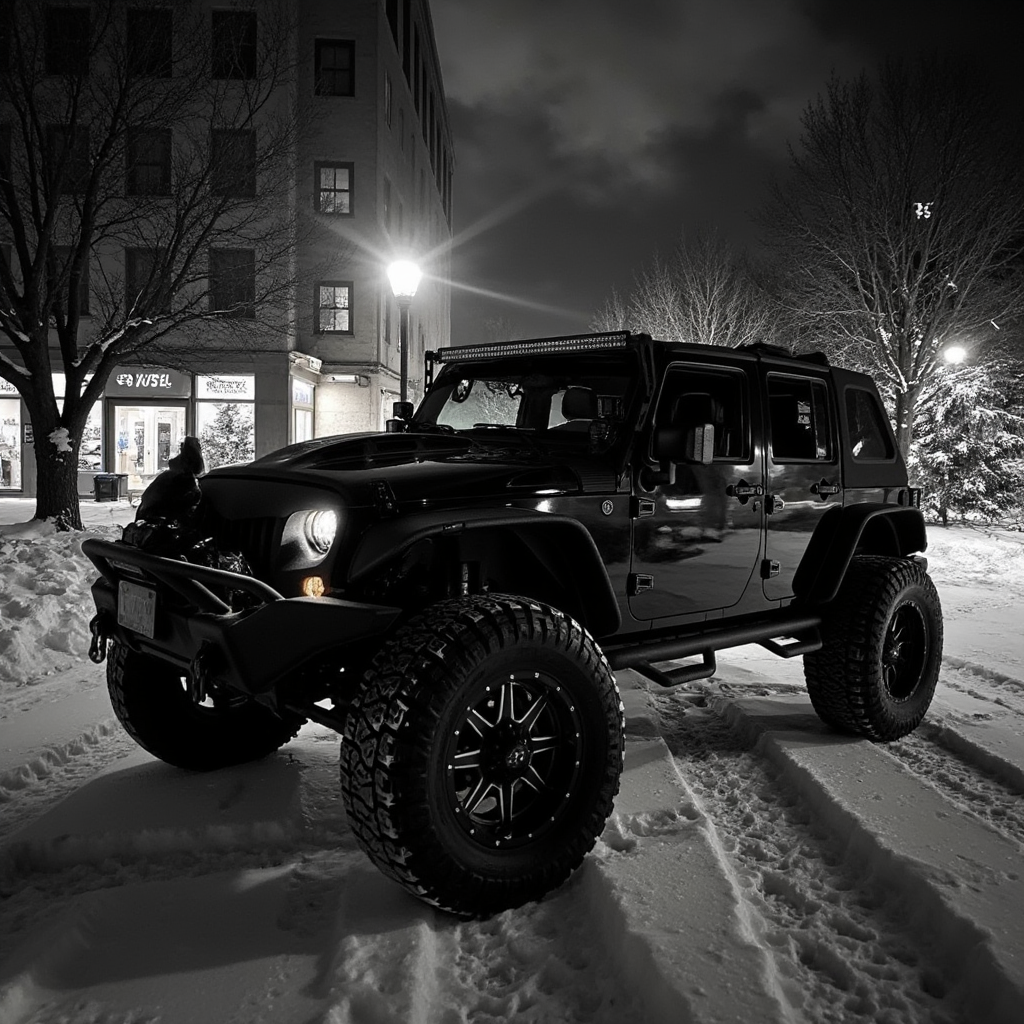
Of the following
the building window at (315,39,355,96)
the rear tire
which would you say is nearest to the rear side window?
the rear tire

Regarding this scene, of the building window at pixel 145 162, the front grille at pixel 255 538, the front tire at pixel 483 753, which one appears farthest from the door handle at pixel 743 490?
the building window at pixel 145 162

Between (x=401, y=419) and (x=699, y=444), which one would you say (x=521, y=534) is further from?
(x=401, y=419)

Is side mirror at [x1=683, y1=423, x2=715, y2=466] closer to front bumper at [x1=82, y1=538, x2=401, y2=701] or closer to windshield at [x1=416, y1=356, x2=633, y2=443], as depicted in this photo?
windshield at [x1=416, y1=356, x2=633, y2=443]

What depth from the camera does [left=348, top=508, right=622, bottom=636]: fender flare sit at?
3014 millimetres

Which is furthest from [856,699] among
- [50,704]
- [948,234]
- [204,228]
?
[948,234]

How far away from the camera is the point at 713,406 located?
4.21 meters

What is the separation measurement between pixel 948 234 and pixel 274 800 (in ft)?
51.4

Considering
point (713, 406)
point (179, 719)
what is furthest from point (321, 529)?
point (713, 406)

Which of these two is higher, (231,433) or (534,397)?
(534,397)

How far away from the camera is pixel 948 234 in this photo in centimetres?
1529

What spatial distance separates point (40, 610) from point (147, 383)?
19.5 m

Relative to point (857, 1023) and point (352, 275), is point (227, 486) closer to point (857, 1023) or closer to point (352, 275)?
point (857, 1023)

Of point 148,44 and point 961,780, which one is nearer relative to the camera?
point 961,780

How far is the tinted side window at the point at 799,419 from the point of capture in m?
4.68
